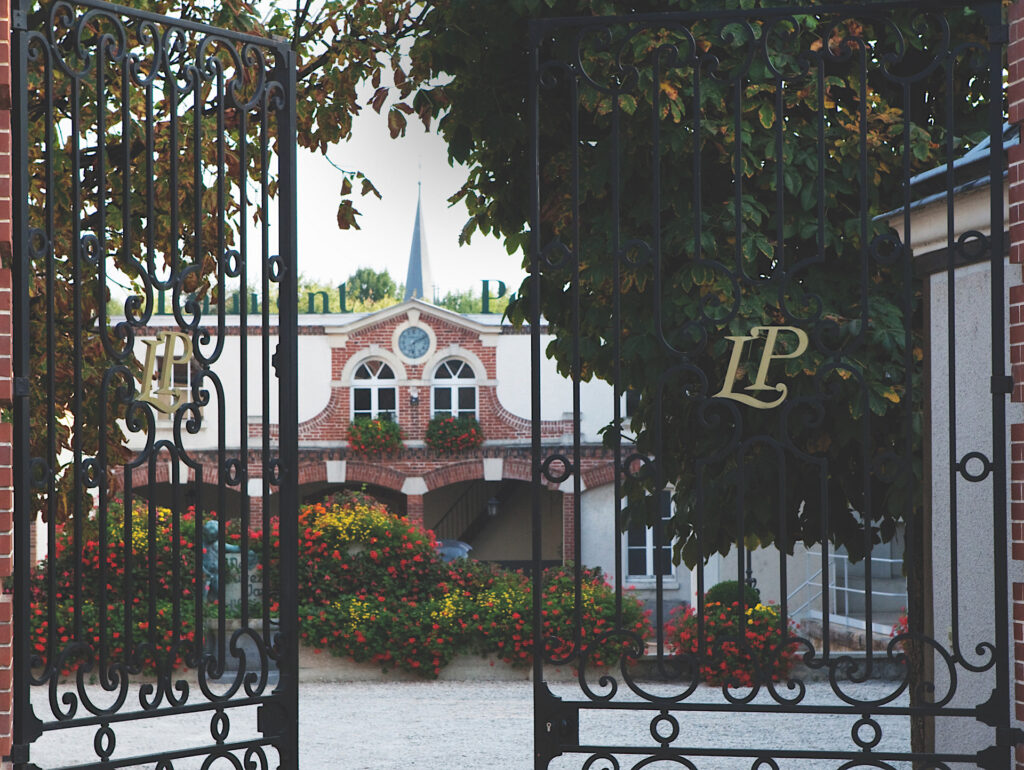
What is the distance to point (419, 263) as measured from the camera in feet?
193

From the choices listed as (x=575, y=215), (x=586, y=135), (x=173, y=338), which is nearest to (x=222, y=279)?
(x=173, y=338)

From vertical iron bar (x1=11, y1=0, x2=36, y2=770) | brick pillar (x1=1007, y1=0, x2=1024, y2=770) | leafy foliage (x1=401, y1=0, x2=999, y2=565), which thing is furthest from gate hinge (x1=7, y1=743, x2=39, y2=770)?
leafy foliage (x1=401, y1=0, x2=999, y2=565)

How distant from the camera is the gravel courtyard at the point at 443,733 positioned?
8422 mm

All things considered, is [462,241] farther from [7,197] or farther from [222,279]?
[7,197]

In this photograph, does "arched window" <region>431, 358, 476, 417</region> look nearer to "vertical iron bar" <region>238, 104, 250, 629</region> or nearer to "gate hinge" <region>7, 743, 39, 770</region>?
"vertical iron bar" <region>238, 104, 250, 629</region>

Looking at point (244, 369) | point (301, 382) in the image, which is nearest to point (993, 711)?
point (244, 369)

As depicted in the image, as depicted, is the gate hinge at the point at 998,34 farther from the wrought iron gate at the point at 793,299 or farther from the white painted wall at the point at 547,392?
the white painted wall at the point at 547,392

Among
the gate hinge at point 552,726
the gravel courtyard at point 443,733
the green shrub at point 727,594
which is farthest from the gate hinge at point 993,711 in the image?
the green shrub at point 727,594

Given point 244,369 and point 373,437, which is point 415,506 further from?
point 244,369

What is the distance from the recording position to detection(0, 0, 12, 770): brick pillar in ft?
12.6

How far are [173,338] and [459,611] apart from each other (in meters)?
8.16

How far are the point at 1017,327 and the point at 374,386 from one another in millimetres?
20712

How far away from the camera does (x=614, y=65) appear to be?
465cm

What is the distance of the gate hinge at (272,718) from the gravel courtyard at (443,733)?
12.0ft
